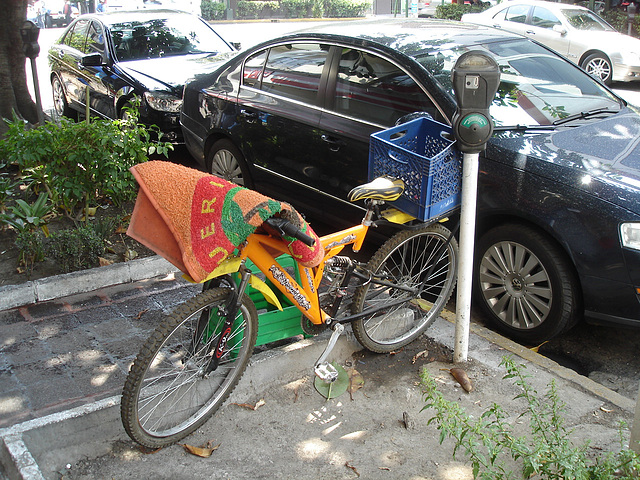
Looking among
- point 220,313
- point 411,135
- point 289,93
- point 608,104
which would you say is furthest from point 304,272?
point 608,104

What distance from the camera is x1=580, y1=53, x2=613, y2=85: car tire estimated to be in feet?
42.0

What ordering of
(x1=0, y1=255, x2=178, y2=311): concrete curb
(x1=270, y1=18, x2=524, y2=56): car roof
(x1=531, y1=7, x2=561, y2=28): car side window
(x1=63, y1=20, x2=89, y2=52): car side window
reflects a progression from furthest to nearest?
1. (x1=531, y1=7, x2=561, y2=28): car side window
2. (x1=63, y1=20, x2=89, y2=52): car side window
3. (x1=270, y1=18, x2=524, y2=56): car roof
4. (x1=0, y1=255, x2=178, y2=311): concrete curb

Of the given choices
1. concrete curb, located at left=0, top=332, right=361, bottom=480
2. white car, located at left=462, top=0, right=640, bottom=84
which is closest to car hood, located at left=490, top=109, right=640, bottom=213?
concrete curb, located at left=0, top=332, right=361, bottom=480

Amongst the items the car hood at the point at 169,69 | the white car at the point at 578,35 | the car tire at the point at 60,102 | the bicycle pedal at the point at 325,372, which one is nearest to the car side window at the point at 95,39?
the car hood at the point at 169,69

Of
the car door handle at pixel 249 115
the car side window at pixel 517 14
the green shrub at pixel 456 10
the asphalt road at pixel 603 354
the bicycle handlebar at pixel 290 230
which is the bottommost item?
the asphalt road at pixel 603 354

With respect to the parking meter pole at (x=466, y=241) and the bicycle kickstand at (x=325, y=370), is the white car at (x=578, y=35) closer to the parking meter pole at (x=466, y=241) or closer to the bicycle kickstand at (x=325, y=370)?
the parking meter pole at (x=466, y=241)

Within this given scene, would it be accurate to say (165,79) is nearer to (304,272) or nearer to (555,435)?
(304,272)

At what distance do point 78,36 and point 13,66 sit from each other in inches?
75.5

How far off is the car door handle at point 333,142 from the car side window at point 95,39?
4678 millimetres

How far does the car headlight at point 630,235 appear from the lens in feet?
11.9

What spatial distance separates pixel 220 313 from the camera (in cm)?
311

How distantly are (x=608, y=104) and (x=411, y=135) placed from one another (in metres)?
1.98

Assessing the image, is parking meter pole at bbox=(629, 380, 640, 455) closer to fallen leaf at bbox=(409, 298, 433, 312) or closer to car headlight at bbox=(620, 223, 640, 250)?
car headlight at bbox=(620, 223, 640, 250)

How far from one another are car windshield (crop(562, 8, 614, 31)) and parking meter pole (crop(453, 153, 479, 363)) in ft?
37.8
